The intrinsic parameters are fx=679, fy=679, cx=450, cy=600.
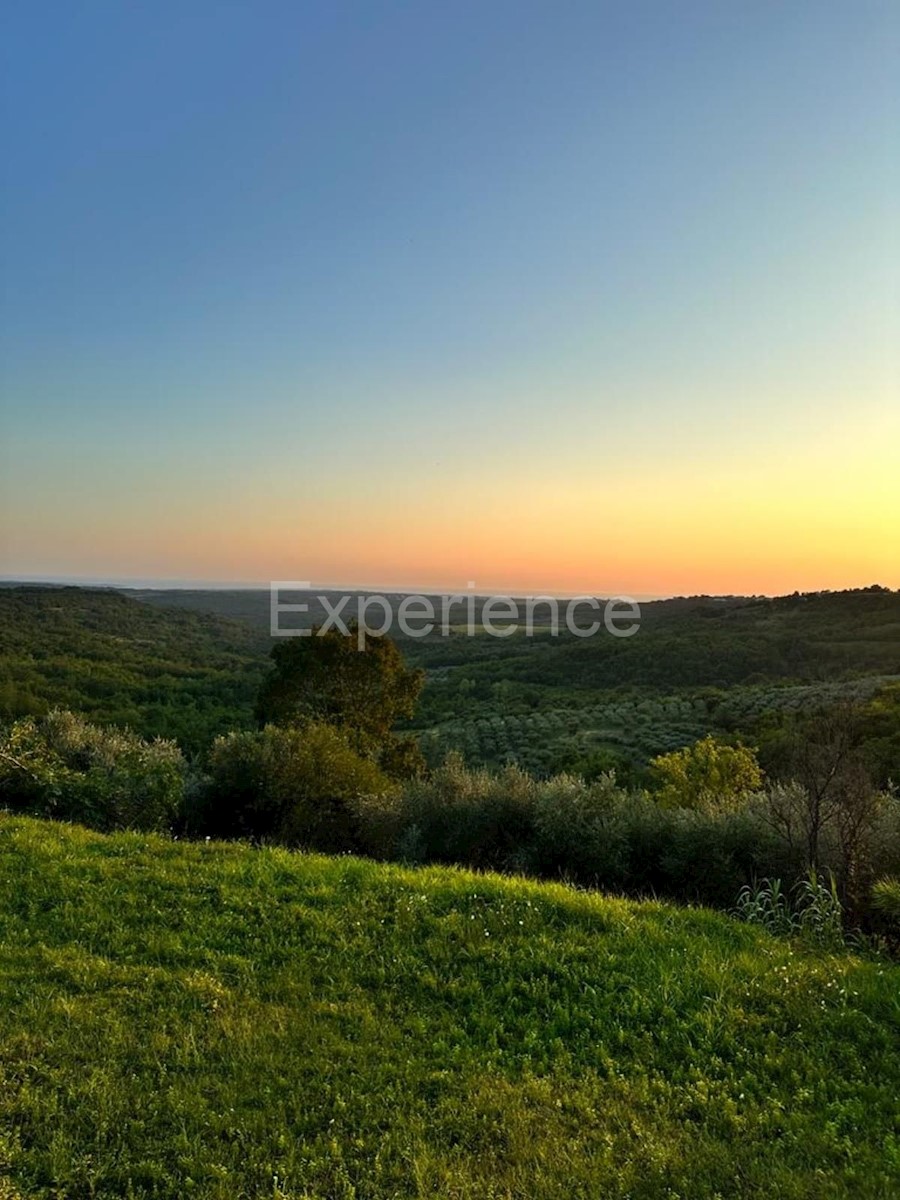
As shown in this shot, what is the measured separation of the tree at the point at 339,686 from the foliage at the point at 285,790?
27.3ft

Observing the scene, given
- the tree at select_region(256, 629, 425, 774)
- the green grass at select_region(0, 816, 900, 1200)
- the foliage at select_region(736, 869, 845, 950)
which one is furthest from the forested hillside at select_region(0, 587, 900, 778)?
the green grass at select_region(0, 816, 900, 1200)

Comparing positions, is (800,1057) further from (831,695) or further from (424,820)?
(831,695)

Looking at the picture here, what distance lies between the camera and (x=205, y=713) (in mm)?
45031

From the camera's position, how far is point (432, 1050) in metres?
4.43

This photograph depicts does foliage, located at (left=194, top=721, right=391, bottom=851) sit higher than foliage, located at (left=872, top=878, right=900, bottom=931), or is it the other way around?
foliage, located at (left=872, top=878, right=900, bottom=931)

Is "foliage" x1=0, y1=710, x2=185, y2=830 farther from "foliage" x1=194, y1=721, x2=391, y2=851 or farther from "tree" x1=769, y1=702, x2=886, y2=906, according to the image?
"tree" x1=769, y1=702, x2=886, y2=906

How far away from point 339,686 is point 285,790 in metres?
10.7

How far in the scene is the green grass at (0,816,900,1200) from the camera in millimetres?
3354

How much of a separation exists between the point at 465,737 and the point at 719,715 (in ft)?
45.8

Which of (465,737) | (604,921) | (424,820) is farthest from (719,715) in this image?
(604,921)

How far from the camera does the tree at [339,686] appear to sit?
24.1 metres

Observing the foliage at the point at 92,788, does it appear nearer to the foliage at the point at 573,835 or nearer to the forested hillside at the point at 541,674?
the foliage at the point at 573,835

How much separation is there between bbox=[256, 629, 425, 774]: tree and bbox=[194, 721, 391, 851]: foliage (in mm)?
8321

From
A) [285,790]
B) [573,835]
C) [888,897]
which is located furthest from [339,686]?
[888,897]
